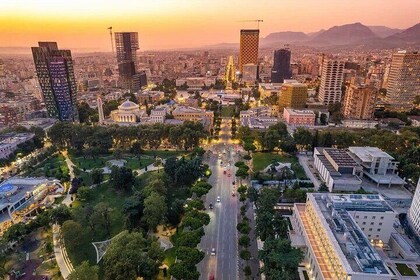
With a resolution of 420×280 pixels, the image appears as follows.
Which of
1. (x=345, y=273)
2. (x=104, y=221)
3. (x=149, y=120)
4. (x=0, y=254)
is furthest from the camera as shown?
(x=149, y=120)

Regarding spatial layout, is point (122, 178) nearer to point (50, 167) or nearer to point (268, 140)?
point (50, 167)

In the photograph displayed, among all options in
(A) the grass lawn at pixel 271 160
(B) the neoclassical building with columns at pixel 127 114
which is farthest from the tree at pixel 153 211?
(B) the neoclassical building with columns at pixel 127 114

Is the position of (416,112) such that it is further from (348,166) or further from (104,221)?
(104,221)

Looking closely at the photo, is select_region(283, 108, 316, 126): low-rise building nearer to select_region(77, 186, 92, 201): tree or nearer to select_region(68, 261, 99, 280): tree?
select_region(77, 186, 92, 201): tree

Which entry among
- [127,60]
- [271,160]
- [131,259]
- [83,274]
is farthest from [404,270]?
[127,60]

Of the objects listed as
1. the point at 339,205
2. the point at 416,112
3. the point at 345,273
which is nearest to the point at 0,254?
the point at 345,273

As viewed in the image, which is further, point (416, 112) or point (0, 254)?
point (416, 112)
